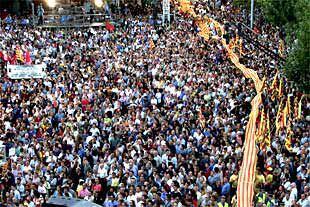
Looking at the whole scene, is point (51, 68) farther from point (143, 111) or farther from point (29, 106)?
point (143, 111)

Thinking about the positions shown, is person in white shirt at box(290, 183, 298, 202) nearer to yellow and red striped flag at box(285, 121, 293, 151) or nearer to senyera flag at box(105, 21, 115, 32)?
yellow and red striped flag at box(285, 121, 293, 151)

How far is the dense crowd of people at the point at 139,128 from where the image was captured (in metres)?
15.6

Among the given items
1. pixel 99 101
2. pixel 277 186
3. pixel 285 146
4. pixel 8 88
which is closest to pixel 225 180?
pixel 277 186

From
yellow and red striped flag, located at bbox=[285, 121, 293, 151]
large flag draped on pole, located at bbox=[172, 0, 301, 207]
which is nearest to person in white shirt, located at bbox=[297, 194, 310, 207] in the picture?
large flag draped on pole, located at bbox=[172, 0, 301, 207]

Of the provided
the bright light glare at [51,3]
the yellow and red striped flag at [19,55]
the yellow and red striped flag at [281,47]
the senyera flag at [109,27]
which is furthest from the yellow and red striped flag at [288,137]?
the bright light glare at [51,3]

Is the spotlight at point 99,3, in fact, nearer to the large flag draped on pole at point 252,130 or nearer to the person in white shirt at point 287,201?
the large flag draped on pole at point 252,130

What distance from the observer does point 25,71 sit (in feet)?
81.1

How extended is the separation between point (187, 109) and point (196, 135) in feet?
7.28

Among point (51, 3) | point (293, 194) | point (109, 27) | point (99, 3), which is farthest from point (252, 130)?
point (51, 3)

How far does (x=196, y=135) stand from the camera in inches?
729

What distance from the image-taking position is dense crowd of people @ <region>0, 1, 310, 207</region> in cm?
1556

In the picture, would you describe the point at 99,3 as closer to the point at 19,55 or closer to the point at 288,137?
the point at 19,55

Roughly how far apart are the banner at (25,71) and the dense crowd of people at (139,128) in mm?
397

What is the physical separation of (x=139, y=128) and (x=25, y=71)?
23.8 ft
